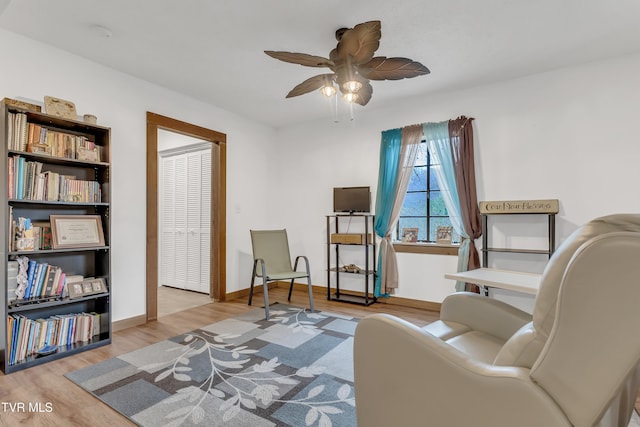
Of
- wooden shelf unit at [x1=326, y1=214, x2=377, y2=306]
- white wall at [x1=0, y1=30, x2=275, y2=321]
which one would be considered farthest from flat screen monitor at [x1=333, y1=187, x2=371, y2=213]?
white wall at [x1=0, y1=30, x2=275, y2=321]

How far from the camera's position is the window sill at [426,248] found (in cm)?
373

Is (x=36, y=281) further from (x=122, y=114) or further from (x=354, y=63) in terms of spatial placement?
(x=354, y=63)

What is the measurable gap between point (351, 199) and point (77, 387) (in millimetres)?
3314

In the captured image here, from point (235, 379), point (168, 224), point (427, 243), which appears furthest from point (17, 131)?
point (427, 243)

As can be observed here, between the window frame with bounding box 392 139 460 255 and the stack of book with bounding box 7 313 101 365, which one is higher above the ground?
the window frame with bounding box 392 139 460 255

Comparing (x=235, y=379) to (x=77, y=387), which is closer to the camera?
(x=77, y=387)

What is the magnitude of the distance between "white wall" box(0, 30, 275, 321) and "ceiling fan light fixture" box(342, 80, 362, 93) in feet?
7.72

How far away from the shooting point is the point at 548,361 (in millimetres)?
880

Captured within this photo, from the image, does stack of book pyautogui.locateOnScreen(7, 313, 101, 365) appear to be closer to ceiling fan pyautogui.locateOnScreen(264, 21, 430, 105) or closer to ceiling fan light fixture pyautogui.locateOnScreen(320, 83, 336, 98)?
ceiling fan pyautogui.locateOnScreen(264, 21, 430, 105)

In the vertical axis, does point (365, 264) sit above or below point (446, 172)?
below

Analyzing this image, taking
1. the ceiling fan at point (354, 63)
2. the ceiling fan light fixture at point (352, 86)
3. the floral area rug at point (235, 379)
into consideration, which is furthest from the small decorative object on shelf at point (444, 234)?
the ceiling fan light fixture at point (352, 86)

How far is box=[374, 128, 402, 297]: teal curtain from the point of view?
13.2 feet

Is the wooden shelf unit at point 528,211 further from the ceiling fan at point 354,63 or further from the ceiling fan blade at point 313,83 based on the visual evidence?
the ceiling fan blade at point 313,83

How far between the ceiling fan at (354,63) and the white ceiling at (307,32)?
353mm
